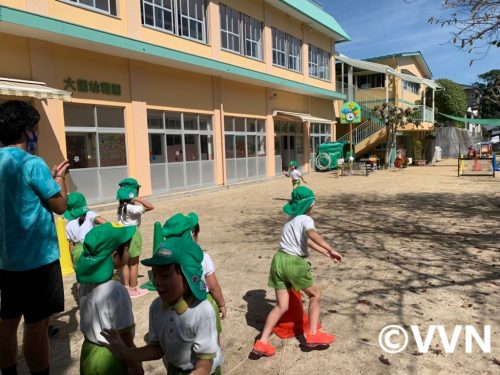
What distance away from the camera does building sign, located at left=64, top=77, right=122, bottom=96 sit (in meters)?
11.4

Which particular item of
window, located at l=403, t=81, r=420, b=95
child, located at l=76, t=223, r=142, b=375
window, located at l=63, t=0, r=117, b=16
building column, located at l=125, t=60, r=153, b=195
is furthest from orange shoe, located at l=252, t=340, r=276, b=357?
window, located at l=403, t=81, r=420, b=95

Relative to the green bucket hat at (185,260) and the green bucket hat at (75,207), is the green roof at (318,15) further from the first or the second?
the green bucket hat at (185,260)

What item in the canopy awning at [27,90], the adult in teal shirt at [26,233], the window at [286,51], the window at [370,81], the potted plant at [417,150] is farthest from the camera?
the potted plant at [417,150]

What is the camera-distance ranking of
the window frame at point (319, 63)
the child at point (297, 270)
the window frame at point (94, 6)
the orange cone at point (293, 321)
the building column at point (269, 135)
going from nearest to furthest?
the child at point (297, 270) < the orange cone at point (293, 321) < the window frame at point (94, 6) < the building column at point (269, 135) < the window frame at point (319, 63)

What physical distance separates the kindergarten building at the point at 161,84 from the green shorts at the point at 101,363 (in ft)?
27.7

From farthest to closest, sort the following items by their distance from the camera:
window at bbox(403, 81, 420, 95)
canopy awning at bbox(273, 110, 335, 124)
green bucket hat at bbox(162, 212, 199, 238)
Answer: window at bbox(403, 81, 420, 95)
canopy awning at bbox(273, 110, 335, 124)
green bucket hat at bbox(162, 212, 199, 238)

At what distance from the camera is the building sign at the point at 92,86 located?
1138 cm

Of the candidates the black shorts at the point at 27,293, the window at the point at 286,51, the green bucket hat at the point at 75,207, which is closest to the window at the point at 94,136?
the green bucket hat at the point at 75,207

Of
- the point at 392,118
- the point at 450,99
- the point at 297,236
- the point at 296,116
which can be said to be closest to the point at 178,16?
the point at 296,116

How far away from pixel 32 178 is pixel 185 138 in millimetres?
13279

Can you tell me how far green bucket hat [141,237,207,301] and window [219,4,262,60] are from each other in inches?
657

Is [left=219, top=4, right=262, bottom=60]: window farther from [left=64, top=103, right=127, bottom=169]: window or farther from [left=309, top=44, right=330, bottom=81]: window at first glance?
[left=64, top=103, right=127, bottom=169]: window

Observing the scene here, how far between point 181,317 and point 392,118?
2613cm

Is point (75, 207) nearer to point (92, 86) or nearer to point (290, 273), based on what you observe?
point (290, 273)
